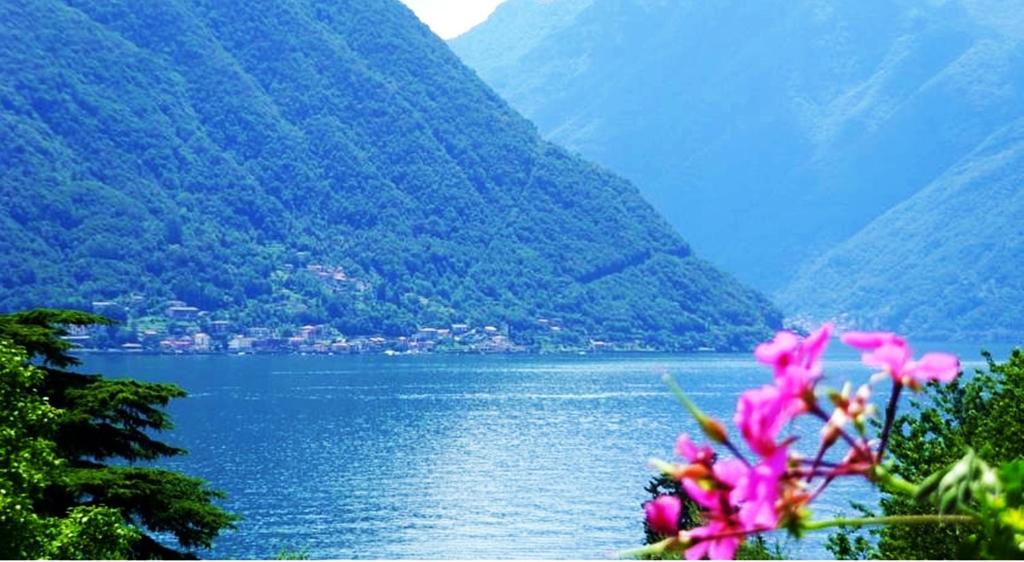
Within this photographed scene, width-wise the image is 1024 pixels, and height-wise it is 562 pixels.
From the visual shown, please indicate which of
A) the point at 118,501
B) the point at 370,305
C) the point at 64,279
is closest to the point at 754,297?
the point at 370,305

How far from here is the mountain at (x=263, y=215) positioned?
157 m

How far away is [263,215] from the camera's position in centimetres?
17625

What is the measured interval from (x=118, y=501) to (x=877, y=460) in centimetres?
1606

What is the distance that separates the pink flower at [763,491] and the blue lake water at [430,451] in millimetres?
35417

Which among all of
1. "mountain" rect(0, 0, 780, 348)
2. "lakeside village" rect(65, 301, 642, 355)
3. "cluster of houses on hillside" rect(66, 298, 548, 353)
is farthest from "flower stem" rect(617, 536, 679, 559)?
"mountain" rect(0, 0, 780, 348)

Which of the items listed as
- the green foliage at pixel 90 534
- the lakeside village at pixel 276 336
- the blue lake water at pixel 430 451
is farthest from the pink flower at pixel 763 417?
the lakeside village at pixel 276 336

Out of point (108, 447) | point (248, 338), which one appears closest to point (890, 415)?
point (108, 447)

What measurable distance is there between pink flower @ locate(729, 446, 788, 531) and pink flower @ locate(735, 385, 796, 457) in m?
0.01

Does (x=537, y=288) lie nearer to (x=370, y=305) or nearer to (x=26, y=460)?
(x=370, y=305)

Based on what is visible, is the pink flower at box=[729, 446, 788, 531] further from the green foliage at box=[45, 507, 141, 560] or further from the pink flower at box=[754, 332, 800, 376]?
the green foliage at box=[45, 507, 141, 560]

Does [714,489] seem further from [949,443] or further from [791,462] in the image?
[949,443]

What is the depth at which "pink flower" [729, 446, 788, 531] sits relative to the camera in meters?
1.04

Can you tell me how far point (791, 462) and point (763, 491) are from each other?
0.05 m

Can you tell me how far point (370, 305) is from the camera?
16888cm
